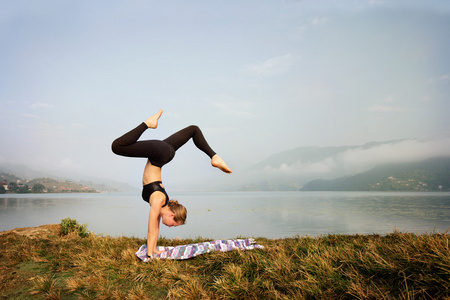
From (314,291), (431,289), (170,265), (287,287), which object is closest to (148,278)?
(170,265)

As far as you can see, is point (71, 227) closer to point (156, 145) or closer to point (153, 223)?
point (153, 223)

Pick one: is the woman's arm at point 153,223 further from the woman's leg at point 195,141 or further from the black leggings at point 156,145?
the woman's leg at point 195,141

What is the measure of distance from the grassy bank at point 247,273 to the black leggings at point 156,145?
179 centimetres

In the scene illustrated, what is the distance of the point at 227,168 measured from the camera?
537 cm

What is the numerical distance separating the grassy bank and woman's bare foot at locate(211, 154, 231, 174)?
4.94ft

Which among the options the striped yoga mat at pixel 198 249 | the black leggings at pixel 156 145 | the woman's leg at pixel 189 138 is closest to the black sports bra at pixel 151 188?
the black leggings at pixel 156 145

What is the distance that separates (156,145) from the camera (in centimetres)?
505

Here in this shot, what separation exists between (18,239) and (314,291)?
773 cm

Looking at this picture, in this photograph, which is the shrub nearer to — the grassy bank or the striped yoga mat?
the grassy bank

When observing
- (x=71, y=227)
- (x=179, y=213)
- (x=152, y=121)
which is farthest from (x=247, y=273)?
(x=71, y=227)

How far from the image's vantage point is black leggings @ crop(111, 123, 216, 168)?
16.1ft

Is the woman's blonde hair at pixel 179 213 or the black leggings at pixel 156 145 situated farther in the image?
the woman's blonde hair at pixel 179 213

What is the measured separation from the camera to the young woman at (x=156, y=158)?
16.3 ft

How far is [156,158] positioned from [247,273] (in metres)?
2.57
